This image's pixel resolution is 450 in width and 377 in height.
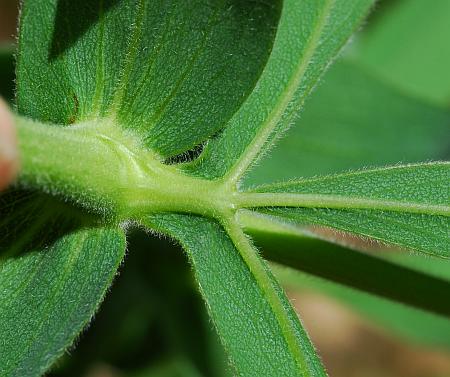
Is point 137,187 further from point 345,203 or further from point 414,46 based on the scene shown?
point 414,46

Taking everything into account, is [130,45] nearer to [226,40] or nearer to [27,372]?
[226,40]

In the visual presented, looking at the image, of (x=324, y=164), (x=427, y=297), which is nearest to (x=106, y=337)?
(x=324, y=164)

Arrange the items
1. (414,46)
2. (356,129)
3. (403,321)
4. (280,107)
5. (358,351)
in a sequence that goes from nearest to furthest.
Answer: (280,107)
(356,129)
(403,321)
(414,46)
(358,351)

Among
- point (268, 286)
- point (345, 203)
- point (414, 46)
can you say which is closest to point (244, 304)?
point (268, 286)

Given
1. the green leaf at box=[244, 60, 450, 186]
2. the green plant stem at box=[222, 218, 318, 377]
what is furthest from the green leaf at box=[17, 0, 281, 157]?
the green leaf at box=[244, 60, 450, 186]

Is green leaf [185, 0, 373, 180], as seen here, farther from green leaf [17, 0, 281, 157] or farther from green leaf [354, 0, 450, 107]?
green leaf [354, 0, 450, 107]

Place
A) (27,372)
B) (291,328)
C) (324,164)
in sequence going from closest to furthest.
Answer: (27,372) < (291,328) < (324,164)

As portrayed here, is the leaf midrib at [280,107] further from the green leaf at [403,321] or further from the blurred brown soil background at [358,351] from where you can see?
the blurred brown soil background at [358,351]
